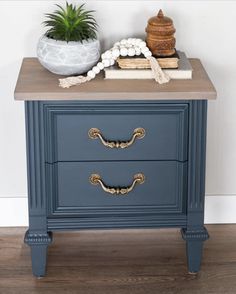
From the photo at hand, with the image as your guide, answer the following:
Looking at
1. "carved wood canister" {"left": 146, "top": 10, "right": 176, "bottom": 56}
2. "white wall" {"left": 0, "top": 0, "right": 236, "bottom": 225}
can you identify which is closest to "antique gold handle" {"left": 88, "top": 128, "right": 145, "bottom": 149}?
"carved wood canister" {"left": 146, "top": 10, "right": 176, "bottom": 56}

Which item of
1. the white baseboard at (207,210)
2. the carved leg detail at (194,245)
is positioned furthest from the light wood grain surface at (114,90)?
the white baseboard at (207,210)

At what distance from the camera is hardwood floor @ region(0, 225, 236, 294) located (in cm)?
255

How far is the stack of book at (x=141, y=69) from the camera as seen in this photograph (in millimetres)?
2484

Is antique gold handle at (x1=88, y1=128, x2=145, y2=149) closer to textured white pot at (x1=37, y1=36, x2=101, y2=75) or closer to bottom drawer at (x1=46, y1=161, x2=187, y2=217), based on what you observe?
bottom drawer at (x1=46, y1=161, x2=187, y2=217)

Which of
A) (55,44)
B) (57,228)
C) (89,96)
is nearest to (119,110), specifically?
(89,96)

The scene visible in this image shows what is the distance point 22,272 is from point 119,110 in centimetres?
65

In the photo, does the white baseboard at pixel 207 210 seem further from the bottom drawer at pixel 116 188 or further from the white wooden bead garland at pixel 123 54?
the white wooden bead garland at pixel 123 54

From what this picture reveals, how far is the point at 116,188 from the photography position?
2.52 m

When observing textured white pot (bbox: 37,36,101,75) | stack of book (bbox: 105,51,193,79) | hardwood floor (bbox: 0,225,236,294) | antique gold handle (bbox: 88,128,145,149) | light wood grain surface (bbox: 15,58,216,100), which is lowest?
hardwood floor (bbox: 0,225,236,294)

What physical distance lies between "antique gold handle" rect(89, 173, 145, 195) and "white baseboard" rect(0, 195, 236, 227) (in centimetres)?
50

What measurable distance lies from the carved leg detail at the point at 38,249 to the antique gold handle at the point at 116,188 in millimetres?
236

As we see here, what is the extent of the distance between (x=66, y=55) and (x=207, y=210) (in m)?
0.87

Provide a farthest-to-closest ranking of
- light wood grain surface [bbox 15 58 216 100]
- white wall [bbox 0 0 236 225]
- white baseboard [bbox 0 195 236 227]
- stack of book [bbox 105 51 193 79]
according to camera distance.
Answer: white baseboard [bbox 0 195 236 227], white wall [bbox 0 0 236 225], stack of book [bbox 105 51 193 79], light wood grain surface [bbox 15 58 216 100]

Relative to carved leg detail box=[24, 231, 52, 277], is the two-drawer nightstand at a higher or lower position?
higher
